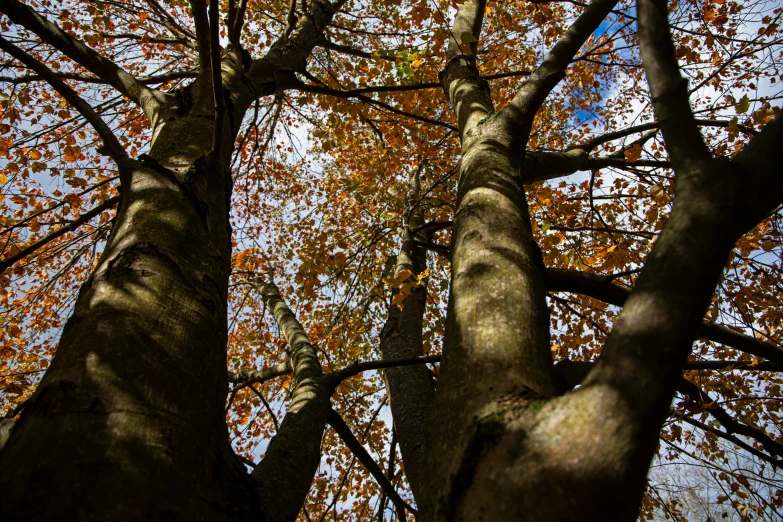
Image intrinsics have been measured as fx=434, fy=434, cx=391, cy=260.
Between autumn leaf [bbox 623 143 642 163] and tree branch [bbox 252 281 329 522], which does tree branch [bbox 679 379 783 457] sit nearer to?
tree branch [bbox 252 281 329 522]

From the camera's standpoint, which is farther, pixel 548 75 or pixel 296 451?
pixel 548 75

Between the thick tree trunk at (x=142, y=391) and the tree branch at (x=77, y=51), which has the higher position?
the tree branch at (x=77, y=51)

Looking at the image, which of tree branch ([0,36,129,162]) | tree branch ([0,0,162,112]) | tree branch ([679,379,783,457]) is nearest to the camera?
tree branch ([0,36,129,162])

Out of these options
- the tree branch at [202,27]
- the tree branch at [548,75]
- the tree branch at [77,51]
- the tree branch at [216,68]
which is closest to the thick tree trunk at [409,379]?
the tree branch at [548,75]

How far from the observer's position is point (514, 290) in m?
1.29

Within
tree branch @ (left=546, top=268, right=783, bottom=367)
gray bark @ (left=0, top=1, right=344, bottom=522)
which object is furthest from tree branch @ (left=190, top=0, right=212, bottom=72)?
tree branch @ (left=546, top=268, right=783, bottom=367)

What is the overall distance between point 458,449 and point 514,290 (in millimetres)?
520

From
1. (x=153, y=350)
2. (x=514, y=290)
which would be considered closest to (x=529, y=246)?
(x=514, y=290)

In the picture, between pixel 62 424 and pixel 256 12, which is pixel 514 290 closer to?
pixel 62 424

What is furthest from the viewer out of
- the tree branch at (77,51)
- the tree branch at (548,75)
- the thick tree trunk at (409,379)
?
the thick tree trunk at (409,379)

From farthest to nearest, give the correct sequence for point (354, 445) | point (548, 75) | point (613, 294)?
point (354, 445) < point (548, 75) < point (613, 294)

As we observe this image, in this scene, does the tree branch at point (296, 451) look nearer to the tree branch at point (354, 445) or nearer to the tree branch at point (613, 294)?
the tree branch at point (354, 445)

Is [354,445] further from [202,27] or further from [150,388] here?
[202,27]

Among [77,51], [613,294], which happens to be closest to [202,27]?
[77,51]
